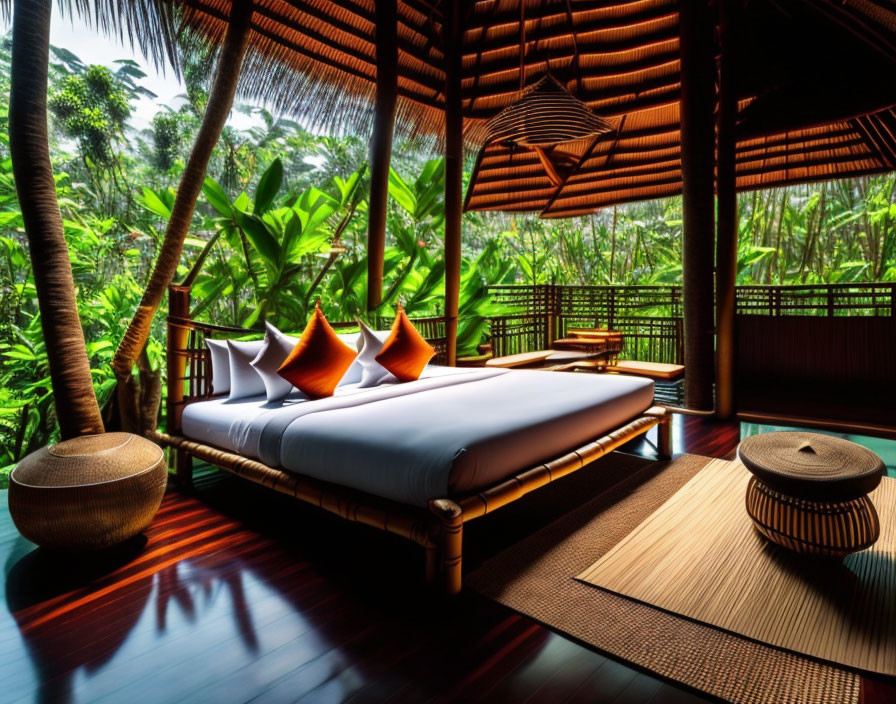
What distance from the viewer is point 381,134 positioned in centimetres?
412

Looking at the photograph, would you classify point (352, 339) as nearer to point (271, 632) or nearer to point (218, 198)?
point (218, 198)

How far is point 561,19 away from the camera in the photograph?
15.6 ft

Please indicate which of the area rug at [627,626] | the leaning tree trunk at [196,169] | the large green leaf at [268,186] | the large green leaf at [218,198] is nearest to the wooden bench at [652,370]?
the area rug at [627,626]

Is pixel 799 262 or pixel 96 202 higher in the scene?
pixel 96 202

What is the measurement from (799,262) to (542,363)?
5.06 m

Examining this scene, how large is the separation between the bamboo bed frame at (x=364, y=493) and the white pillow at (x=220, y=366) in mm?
79

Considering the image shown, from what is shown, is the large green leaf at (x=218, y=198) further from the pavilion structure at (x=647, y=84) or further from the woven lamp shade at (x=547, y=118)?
the woven lamp shade at (x=547, y=118)

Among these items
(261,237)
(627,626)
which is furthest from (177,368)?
(627,626)

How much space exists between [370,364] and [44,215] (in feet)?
5.65

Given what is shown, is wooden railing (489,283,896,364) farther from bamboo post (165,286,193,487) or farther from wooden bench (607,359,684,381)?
bamboo post (165,286,193,487)

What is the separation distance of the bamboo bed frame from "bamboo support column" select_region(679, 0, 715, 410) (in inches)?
50.9

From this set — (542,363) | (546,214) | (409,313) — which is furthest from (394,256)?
(546,214)

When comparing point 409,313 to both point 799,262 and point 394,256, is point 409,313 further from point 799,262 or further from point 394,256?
point 799,262

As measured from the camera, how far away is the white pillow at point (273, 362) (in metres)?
2.76
